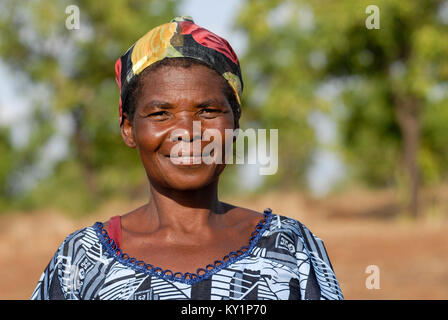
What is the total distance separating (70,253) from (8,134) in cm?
1943

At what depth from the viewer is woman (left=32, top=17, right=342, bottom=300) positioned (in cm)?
184

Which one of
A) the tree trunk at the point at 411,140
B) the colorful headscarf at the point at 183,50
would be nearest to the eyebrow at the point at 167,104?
the colorful headscarf at the point at 183,50

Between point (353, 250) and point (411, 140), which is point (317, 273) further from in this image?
point (411, 140)

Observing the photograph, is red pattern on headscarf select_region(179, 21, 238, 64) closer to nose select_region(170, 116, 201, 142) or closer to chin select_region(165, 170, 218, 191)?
nose select_region(170, 116, 201, 142)

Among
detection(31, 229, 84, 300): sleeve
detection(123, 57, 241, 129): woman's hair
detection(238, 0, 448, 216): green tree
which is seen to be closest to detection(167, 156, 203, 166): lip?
detection(123, 57, 241, 129): woman's hair

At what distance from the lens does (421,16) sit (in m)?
14.5

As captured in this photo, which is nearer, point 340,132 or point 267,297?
point 267,297

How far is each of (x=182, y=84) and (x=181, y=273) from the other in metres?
0.62

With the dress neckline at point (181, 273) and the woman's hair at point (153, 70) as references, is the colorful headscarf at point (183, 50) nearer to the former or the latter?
the woman's hair at point (153, 70)

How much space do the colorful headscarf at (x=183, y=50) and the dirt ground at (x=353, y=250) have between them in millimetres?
5515

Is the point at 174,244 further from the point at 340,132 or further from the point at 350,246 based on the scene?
the point at 340,132

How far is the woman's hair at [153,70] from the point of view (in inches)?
76.0

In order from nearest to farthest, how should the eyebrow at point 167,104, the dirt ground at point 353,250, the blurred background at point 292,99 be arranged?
1. the eyebrow at point 167,104
2. the dirt ground at point 353,250
3. the blurred background at point 292,99
